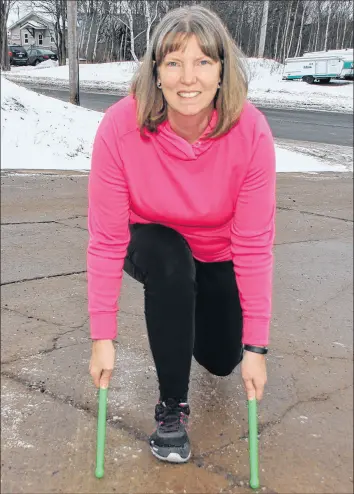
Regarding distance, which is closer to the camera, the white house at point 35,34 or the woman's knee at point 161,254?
the woman's knee at point 161,254

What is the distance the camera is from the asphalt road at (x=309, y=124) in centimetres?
970

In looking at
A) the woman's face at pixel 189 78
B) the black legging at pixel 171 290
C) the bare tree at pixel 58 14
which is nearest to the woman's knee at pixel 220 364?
the black legging at pixel 171 290

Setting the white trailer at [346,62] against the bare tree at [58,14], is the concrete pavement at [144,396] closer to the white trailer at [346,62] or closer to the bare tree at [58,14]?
the white trailer at [346,62]

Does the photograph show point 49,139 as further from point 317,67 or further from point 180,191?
point 317,67

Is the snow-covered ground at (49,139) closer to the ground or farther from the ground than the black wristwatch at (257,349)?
closer to the ground

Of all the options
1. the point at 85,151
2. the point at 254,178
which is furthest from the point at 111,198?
the point at 85,151

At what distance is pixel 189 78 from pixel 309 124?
1097 centimetres

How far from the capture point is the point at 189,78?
144 cm

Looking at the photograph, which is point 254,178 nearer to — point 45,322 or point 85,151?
point 45,322

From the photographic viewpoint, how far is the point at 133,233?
163cm

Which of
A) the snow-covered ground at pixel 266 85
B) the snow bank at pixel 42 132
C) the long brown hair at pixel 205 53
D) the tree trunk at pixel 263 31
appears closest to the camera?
the long brown hair at pixel 205 53

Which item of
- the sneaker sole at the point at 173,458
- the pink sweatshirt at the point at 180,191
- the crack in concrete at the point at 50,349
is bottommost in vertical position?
the crack in concrete at the point at 50,349

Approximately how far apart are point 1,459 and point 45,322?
2.93 feet

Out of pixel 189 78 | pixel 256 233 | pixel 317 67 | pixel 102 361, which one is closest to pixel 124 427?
pixel 102 361
